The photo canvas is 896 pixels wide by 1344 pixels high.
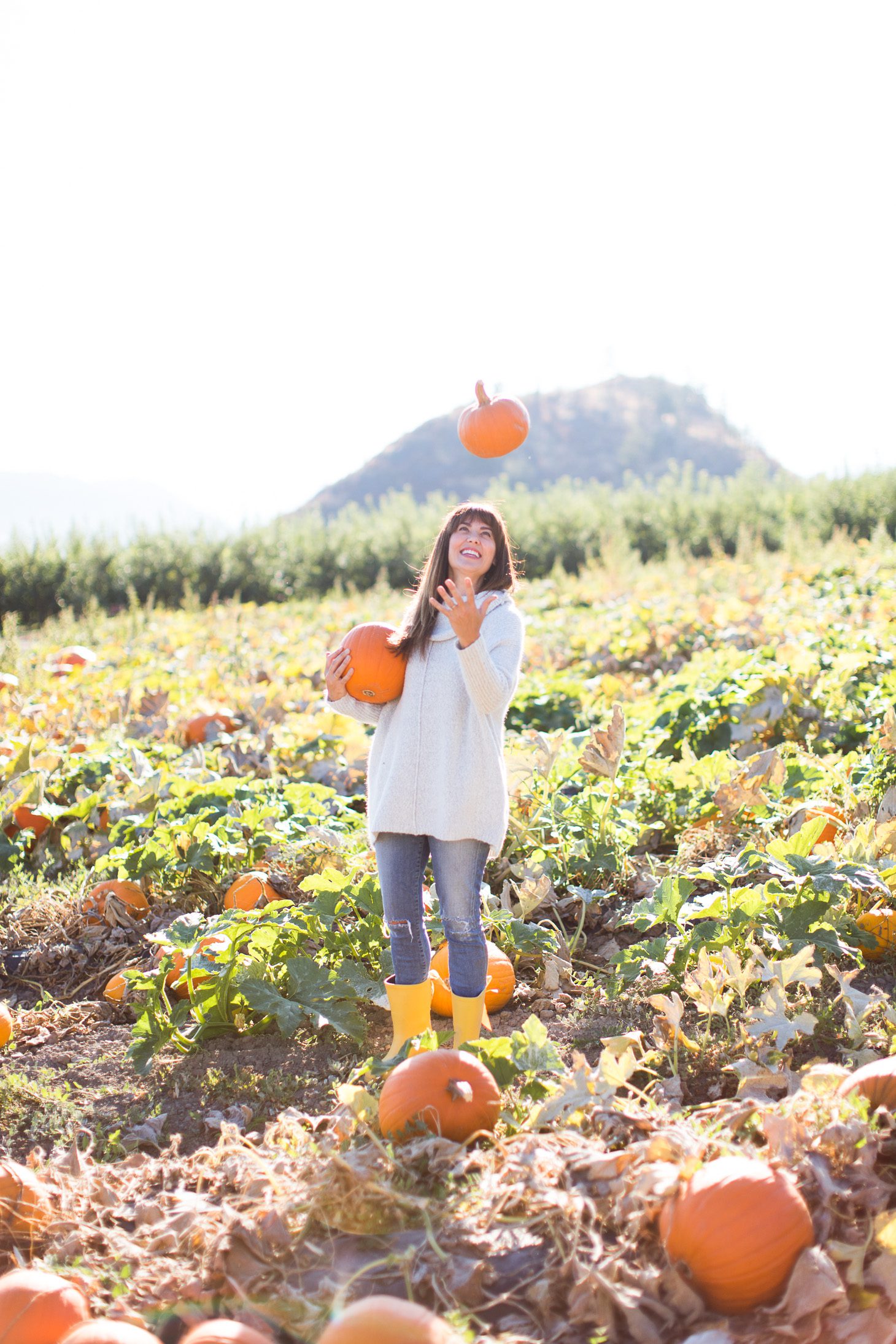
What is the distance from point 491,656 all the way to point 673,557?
11164 mm

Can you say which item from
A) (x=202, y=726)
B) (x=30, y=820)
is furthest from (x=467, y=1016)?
(x=202, y=726)

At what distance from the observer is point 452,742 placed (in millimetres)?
2592

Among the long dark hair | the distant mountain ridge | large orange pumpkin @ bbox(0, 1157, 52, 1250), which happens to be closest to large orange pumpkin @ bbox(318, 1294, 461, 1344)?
large orange pumpkin @ bbox(0, 1157, 52, 1250)

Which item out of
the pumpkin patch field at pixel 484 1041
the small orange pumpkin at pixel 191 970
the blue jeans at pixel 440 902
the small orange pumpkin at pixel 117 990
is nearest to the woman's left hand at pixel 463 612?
the blue jeans at pixel 440 902

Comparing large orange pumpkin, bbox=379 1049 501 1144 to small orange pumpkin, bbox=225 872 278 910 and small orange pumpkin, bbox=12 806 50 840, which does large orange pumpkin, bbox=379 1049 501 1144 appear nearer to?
small orange pumpkin, bbox=225 872 278 910

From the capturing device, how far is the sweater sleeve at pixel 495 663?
2.47 meters

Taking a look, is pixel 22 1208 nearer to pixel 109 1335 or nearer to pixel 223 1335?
pixel 109 1335

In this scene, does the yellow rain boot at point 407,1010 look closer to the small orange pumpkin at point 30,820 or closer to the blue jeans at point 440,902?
the blue jeans at point 440,902

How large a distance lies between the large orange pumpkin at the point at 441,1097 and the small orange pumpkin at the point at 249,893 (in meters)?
Result: 1.50

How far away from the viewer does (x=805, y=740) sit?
183 inches

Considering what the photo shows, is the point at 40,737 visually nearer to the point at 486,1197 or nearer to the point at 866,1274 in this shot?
the point at 486,1197

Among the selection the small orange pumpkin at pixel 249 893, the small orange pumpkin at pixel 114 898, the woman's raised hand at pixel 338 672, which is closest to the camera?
the woman's raised hand at pixel 338 672

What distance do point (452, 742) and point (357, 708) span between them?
0.33m

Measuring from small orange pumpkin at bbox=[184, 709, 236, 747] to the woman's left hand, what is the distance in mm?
3340
